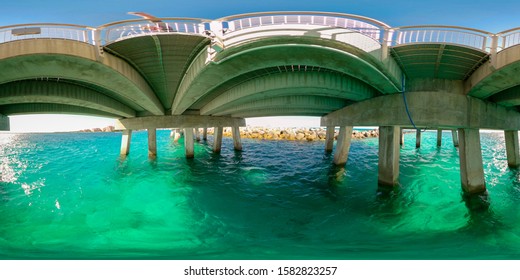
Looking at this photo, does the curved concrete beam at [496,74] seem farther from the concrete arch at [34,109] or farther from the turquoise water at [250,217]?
the concrete arch at [34,109]

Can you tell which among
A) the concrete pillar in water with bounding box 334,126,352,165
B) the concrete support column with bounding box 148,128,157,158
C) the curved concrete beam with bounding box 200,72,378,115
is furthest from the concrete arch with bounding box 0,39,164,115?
the concrete pillar in water with bounding box 334,126,352,165

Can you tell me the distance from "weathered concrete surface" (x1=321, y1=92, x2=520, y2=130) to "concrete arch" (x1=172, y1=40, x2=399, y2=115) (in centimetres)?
110

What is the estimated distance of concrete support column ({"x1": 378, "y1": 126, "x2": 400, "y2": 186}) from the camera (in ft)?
42.8

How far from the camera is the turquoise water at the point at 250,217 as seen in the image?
621cm

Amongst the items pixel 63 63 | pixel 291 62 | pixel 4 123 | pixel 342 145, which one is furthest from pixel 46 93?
pixel 342 145

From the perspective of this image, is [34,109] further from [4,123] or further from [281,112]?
[281,112]

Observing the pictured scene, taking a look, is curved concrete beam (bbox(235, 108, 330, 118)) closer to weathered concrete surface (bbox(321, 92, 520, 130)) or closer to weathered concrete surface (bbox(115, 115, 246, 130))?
weathered concrete surface (bbox(115, 115, 246, 130))

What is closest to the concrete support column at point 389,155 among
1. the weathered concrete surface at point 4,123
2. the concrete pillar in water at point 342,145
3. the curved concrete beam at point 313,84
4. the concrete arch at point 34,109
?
the curved concrete beam at point 313,84

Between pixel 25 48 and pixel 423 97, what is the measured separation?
18.8 m

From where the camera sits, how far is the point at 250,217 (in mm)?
9227

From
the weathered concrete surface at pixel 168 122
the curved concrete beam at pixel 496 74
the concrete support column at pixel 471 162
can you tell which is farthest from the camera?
the weathered concrete surface at pixel 168 122

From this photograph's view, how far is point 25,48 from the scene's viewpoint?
8508mm

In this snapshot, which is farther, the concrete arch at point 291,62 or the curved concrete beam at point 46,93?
the curved concrete beam at point 46,93

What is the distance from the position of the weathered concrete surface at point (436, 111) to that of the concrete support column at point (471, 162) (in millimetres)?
757
